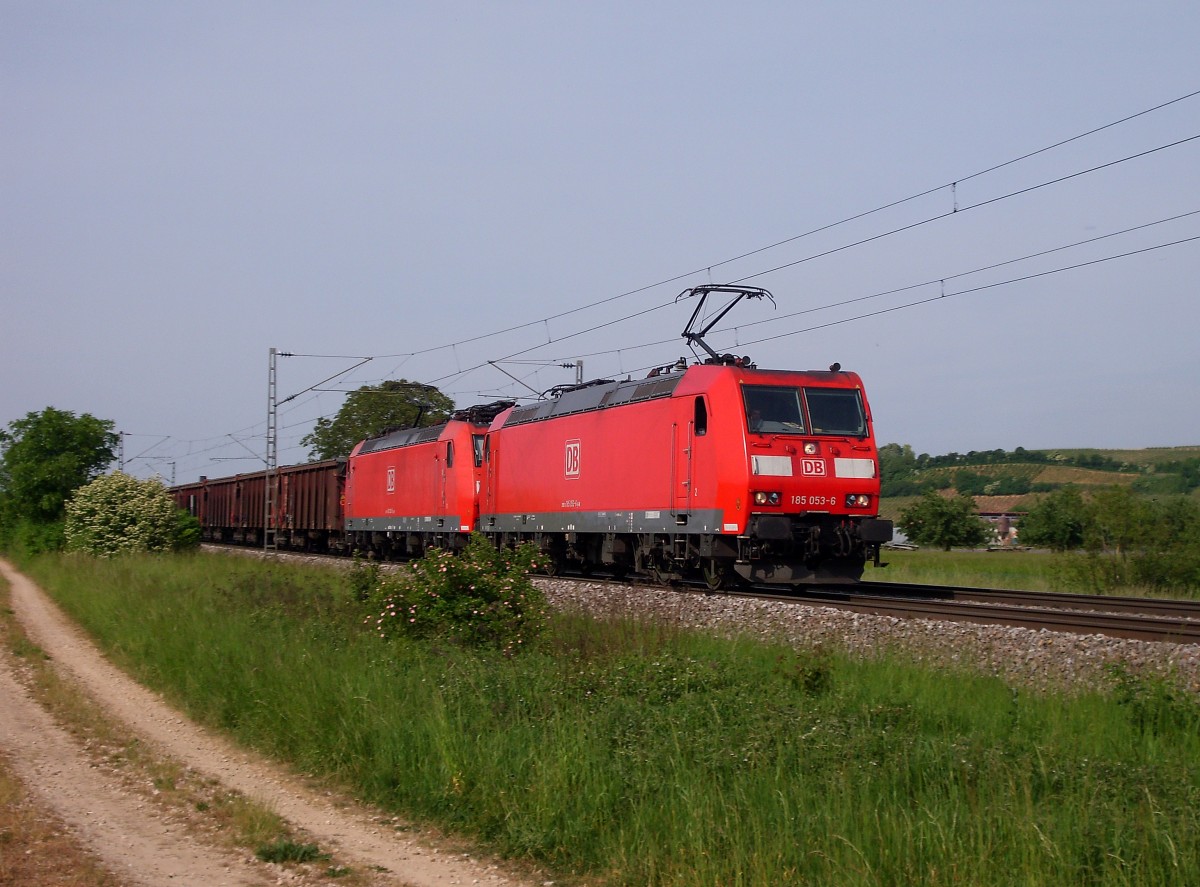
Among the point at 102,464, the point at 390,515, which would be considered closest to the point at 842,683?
the point at 390,515

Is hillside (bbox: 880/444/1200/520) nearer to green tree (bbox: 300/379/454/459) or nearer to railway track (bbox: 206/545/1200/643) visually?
green tree (bbox: 300/379/454/459)

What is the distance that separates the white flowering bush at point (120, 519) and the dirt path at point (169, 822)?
19376 millimetres

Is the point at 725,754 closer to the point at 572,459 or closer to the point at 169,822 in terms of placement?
the point at 169,822

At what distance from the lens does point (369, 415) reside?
60.4 metres

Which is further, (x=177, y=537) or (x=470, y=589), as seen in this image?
(x=177, y=537)

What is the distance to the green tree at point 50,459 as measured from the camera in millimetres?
38562

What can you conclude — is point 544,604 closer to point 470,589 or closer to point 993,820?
point 470,589

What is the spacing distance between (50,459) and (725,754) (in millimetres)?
37841

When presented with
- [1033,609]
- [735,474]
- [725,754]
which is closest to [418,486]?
[735,474]

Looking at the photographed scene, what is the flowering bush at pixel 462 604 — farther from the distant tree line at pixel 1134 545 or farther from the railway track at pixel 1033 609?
the distant tree line at pixel 1134 545

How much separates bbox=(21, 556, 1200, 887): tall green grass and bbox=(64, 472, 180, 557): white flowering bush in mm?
20559

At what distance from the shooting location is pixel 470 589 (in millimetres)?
12008

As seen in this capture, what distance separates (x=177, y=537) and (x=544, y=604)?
23613 mm

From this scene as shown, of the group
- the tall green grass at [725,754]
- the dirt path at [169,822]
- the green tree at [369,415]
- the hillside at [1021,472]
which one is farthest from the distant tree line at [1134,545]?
the hillside at [1021,472]
